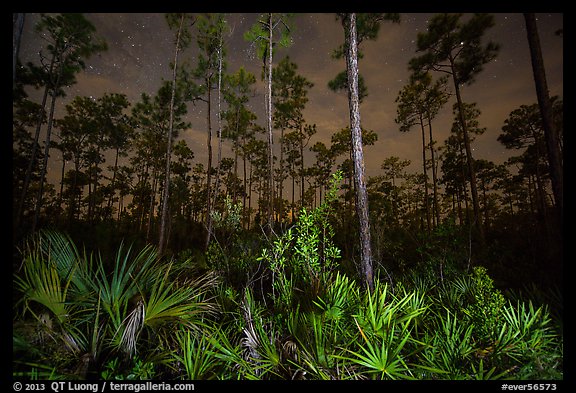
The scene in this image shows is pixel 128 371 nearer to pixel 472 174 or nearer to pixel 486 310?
pixel 486 310

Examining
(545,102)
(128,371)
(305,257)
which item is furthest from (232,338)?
(545,102)

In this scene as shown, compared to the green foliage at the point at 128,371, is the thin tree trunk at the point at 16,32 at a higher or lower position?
higher

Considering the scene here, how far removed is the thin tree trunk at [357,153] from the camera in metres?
4.96

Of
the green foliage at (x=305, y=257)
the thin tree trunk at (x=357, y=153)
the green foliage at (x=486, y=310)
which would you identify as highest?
the thin tree trunk at (x=357, y=153)

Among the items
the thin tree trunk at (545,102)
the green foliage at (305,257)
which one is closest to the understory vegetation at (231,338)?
the green foliage at (305,257)

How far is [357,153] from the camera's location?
5.27 meters

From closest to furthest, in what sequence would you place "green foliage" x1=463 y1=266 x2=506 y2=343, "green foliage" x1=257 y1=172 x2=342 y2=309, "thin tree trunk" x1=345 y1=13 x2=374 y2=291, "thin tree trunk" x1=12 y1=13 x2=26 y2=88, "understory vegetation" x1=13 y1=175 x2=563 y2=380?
"understory vegetation" x1=13 y1=175 x2=563 y2=380 → "thin tree trunk" x1=12 y1=13 x2=26 y2=88 → "green foliage" x1=463 y1=266 x2=506 y2=343 → "green foliage" x1=257 y1=172 x2=342 y2=309 → "thin tree trunk" x1=345 y1=13 x2=374 y2=291

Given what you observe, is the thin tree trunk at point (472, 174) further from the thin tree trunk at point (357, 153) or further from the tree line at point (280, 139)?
the thin tree trunk at point (357, 153)

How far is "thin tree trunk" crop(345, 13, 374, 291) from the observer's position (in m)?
4.96

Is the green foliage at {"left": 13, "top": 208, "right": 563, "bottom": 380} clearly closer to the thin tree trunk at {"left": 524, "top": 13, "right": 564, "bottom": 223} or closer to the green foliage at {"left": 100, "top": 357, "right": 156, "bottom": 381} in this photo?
the green foliage at {"left": 100, "top": 357, "right": 156, "bottom": 381}

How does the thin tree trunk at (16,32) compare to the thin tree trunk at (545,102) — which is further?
the thin tree trunk at (545,102)

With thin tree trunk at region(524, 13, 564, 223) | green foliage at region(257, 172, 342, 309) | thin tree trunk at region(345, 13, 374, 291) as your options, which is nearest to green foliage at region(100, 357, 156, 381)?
green foliage at region(257, 172, 342, 309)

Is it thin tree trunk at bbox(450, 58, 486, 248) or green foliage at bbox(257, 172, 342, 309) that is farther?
thin tree trunk at bbox(450, 58, 486, 248)
